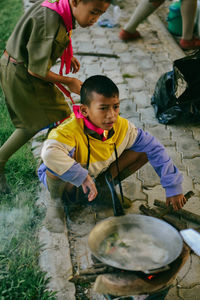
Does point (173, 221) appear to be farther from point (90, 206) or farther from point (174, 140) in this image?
point (174, 140)

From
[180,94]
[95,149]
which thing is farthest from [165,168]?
[180,94]

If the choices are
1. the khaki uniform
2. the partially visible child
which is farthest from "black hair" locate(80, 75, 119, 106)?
the khaki uniform

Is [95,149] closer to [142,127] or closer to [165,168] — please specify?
[165,168]

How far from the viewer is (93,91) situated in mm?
2102

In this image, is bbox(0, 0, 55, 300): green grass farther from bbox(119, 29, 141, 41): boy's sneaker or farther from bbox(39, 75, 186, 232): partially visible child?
bbox(119, 29, 141, 41): boy's sneaker

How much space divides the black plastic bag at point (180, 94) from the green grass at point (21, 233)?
159 centimetres

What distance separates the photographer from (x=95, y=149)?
2.30 metres

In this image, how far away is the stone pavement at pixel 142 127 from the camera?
2.14 metres

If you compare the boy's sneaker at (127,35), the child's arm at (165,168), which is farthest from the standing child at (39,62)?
the boy's sneaker at (127,35)

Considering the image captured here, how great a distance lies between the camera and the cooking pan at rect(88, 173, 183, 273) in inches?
65.8

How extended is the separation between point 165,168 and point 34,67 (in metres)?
1.10

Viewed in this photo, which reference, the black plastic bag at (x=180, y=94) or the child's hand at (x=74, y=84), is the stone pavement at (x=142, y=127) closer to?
the black plastic bag at (x=180, y=94)

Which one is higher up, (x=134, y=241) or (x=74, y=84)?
(x=74, y=84)

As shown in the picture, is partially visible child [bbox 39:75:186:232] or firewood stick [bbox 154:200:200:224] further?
firewood stick [bbox 154:200:200:224]
